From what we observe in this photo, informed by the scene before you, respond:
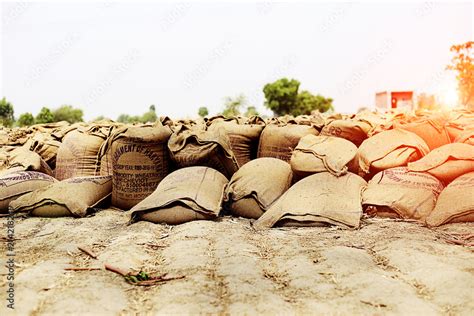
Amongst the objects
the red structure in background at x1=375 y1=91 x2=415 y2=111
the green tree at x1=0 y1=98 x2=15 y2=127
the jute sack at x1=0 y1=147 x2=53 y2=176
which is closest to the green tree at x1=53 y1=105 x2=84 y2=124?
the green tree at x1=0 y1=98 x2=15 y2=127

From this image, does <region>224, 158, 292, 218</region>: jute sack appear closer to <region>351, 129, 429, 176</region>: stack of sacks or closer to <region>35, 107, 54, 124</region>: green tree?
<region>351, 129, 429, 176</region>: stack of sacks

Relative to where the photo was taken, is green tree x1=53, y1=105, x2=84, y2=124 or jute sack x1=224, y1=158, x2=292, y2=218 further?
green tree x1=53, y1=105, x2=84, y2=124

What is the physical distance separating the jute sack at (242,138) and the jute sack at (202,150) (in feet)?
1.40

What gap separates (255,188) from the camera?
3607 millimetres

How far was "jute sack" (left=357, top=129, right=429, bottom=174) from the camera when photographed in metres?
3.72

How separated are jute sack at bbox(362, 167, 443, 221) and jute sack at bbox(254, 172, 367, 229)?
0.12 metres

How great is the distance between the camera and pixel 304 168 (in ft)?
12.0

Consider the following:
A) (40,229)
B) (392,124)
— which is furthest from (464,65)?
(40,229)

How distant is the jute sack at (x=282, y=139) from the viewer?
4.34 m

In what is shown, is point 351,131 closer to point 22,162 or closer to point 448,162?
point 448,162

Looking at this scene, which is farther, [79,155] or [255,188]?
[79,155]

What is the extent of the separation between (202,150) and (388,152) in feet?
4.65

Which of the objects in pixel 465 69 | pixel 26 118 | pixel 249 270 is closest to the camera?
pixel 249 270

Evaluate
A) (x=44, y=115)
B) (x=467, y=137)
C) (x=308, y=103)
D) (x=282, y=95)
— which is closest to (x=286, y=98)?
(x=282, y=95)
